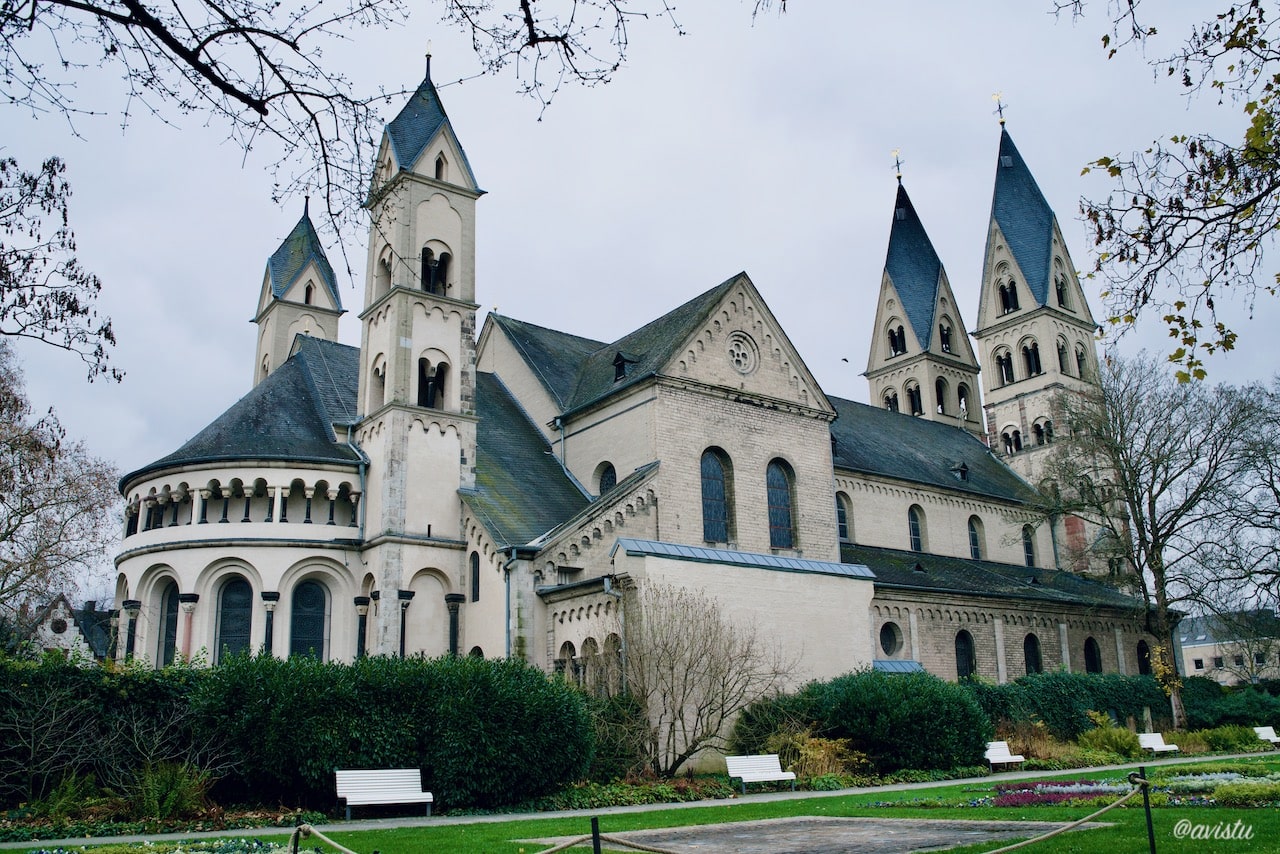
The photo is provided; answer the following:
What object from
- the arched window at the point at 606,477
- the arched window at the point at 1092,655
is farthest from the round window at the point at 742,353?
the arched window at the point at 1092,655

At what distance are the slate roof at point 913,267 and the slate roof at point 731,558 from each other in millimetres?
30624

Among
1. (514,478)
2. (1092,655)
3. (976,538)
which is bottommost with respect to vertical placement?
(1092,655)

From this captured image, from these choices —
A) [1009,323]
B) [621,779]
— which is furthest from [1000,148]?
[621,779]

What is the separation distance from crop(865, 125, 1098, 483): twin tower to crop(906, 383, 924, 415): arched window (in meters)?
0.06

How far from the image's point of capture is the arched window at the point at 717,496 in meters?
31.3

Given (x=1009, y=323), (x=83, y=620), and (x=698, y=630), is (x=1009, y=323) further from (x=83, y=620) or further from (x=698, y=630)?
(x=83, y=620)

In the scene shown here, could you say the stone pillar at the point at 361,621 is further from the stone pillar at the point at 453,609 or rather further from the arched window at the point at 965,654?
the arched window at the point at 965,654

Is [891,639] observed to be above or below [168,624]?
below

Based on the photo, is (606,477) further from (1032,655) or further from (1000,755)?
(1032,655)

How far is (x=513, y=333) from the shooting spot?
38781 millimetres

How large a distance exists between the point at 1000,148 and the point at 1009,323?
434 inches

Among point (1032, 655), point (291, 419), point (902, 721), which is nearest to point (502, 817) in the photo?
point (902, 721)

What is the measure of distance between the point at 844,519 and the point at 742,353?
35.0 feet

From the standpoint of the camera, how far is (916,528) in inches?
1725
